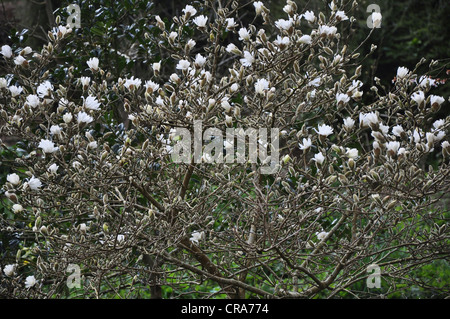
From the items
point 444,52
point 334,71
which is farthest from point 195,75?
point 444,52

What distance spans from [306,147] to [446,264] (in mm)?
2148

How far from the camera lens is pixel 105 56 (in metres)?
2.81

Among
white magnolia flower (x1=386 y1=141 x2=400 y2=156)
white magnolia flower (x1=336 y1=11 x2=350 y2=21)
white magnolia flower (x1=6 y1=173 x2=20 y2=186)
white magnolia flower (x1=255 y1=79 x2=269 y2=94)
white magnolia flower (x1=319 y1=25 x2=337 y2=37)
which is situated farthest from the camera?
white magnolia flower (x1=336 y1=11 x2=350 y2=21)

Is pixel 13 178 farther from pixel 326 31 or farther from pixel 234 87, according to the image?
pixel 326 31

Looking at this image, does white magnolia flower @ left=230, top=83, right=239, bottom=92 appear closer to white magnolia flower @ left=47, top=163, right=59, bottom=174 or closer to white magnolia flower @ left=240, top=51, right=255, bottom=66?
white magnolia flower @ left=240, top=51, right=255, bottom=66

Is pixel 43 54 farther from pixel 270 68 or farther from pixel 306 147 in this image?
pixel 306 147

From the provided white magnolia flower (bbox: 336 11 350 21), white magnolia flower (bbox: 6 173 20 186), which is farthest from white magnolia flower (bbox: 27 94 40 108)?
white magnolia flower (bbox: 336 11 350 21)

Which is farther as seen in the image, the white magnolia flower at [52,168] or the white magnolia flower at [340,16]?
the white magnolia flower at [340,16]

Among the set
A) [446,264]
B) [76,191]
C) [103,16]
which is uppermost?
[103,16]

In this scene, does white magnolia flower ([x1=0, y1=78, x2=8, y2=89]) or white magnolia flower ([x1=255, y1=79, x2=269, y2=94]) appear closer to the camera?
white magnolia flower ([x1=255, y1=79, x2=269, y2=94])

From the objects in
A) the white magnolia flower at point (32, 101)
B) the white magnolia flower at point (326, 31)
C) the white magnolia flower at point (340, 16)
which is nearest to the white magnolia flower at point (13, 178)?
the white magnolia flower at point (32, 101)

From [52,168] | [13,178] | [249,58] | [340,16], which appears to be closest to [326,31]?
[340,16]

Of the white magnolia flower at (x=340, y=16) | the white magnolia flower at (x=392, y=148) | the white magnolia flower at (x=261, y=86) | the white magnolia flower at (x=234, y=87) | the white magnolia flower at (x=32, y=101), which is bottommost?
the white magnolia flower at (x=392, y=148)

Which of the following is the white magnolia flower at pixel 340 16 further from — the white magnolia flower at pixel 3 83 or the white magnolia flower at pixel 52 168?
the white magnolia flower at pixel 3 83
